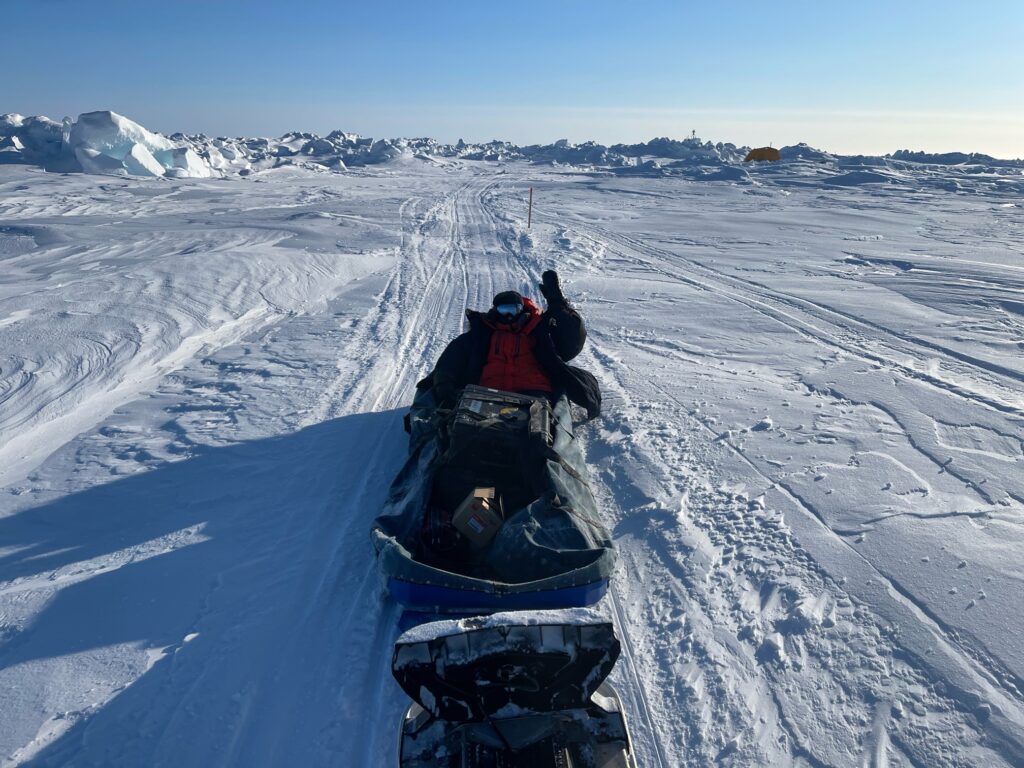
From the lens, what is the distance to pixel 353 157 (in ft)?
134

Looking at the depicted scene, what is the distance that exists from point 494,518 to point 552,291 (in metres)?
2.70

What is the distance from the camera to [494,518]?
11.6ft

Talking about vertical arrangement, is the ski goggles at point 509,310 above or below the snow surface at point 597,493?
above

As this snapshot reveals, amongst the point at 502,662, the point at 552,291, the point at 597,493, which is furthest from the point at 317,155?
the point at 502,662

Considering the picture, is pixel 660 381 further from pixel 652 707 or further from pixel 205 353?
pixel 205 353

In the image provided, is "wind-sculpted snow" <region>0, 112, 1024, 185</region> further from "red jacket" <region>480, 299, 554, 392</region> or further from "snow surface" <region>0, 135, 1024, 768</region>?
"red jacket" <region>480, 299, 554, 392</region>

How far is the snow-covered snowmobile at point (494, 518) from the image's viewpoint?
122 inches

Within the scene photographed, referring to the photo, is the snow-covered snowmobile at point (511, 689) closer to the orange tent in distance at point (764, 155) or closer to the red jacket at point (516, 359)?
the red jacket at point (516, 359)

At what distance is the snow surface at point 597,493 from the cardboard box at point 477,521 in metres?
0.54

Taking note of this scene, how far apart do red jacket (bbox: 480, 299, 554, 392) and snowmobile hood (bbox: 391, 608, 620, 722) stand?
271 centimetres

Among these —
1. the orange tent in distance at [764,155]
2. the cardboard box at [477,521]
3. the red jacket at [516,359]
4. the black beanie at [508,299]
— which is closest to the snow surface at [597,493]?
the cardboard box at [477,521]

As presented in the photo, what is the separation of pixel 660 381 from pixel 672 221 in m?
12.3

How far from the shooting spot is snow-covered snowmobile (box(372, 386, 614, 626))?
3.10 m

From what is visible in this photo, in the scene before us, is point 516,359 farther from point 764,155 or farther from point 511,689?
point 764,155
